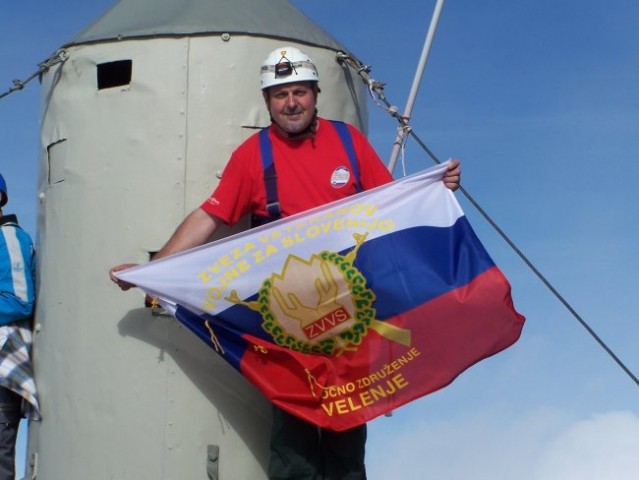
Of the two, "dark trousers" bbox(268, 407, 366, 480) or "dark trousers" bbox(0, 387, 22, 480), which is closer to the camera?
"dark trousers" bbox(268, 407, 366, 480)

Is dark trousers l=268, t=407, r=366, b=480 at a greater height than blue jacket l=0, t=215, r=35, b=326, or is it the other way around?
blue jacket l=0, t=215, r=35, b=326

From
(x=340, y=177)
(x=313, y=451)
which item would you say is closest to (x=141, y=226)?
(x=340, y=177)

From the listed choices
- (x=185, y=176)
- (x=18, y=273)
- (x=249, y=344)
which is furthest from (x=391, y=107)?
(x=18, y=273)

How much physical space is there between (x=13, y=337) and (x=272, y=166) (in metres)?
2.23

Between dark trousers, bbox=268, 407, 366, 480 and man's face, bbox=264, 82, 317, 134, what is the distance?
1.69m

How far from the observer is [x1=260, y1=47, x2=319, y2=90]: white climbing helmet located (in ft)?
22.9

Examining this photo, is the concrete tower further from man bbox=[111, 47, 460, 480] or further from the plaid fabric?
man bbox=[111, 47, 460, 480]

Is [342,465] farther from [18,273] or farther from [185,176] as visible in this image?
[18,273]

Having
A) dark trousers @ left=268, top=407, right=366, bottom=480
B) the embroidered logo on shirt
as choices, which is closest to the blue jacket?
dark trousers @ left=268, top=407, right=366, bottom=480

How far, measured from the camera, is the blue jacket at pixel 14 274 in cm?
773

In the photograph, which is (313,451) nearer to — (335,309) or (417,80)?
(335,309)

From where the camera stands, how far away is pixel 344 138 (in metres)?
7.08

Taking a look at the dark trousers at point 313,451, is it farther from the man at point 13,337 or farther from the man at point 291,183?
the man at point 13,337

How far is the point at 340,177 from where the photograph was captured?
23.0 ft
